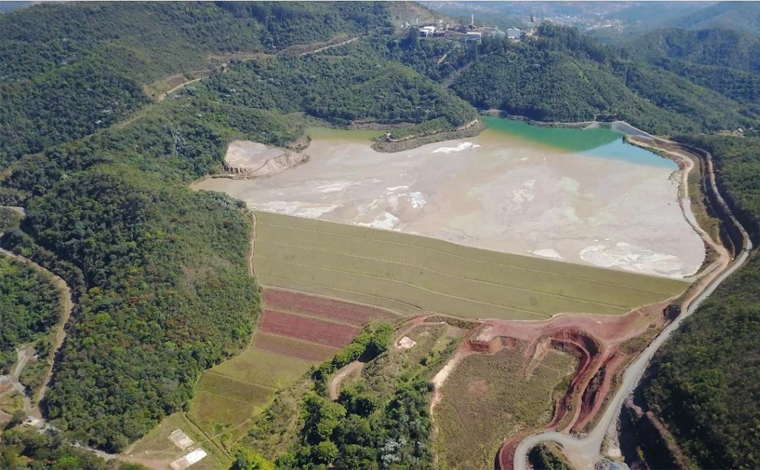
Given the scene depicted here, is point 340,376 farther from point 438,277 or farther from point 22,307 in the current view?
point 22,307

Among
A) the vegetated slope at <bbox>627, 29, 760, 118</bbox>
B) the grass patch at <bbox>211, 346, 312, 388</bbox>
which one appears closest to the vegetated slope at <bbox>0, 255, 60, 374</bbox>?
the grass patch at <bbox>211, 346, 312, 388</bbox>

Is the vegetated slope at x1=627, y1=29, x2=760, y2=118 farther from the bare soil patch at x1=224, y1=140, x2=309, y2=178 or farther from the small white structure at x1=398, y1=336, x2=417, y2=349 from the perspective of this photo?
the small white structure at x1=398, y1=336, x2=417, y2=349

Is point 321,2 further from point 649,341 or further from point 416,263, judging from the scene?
point 649,341

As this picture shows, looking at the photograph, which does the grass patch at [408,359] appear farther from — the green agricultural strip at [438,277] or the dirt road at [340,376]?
the green agricultural strip at [438,277]

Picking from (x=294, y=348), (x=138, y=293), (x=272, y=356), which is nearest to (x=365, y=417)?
(x=294, y=348)

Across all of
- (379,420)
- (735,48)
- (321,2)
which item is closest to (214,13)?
(321,2)
